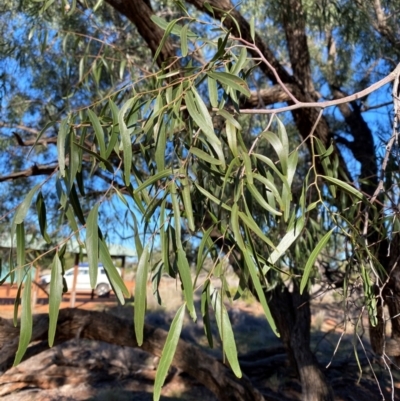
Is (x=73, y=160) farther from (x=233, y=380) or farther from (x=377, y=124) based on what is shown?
(x=377, y=124)

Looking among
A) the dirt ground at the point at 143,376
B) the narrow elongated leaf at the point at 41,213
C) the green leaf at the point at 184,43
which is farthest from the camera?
the dirt ground at the point at 143,376

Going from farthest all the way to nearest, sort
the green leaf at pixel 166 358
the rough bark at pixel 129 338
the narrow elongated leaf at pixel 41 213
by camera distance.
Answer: the rough bark at pixel 129 338, the narrow elongated leaf at pixel 41 213, the green leaf at pixel 166 358

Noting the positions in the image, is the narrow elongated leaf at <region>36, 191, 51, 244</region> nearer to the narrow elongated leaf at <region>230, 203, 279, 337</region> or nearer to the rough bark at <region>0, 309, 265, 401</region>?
the narrow elongated leaf at <region>230, 203, 279, 337</region>

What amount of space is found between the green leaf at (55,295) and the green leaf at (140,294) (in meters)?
0.16

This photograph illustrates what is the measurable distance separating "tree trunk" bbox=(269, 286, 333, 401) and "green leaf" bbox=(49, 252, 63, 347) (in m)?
3.88

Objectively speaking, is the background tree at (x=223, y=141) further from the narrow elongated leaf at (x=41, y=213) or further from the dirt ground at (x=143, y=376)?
the dirt ground at (x=143, y=376)

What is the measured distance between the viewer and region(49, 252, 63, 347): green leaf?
3.57 ft

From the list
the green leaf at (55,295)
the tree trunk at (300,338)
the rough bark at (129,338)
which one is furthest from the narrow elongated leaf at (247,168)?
the tree trunk at (300,338)

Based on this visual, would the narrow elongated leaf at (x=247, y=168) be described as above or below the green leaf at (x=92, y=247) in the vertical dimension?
above

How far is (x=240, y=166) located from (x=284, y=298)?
157 inches

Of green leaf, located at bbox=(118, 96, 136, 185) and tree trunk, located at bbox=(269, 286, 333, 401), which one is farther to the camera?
tree trunk, located at bbox=(269, 286, 333, 401)

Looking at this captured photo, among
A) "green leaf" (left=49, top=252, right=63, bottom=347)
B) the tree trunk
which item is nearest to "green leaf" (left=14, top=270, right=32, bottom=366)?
"green leaf" (left=49, top=252, right=63, bottom=347)

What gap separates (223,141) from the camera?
8.11ft

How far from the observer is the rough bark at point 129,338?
163 inches
